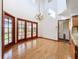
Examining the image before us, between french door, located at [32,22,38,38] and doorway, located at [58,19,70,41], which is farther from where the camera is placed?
french door, located at [32,22,38,38]

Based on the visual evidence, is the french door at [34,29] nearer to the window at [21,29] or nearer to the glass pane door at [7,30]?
the window at [21,29]

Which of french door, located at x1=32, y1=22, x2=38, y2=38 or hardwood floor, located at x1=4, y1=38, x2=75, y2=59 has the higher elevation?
french door, located at x1=32, y1=22, x2=38, y2=38

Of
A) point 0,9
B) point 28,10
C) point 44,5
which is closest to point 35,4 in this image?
point 44,5

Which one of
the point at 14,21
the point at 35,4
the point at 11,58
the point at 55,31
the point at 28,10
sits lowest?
the point at 11,58

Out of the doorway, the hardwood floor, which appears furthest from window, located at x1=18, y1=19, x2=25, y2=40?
the hardwood floor

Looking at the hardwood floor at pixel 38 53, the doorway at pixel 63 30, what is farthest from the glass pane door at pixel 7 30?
the doorway at pixel 63 30

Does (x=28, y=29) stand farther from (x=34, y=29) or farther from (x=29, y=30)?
(x=34, y=29)

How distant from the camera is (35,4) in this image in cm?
1473

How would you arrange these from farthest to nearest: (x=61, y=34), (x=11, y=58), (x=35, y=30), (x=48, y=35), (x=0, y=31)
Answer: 1. (x=35, y=30)
2. (x=48, y=35)
3. (x=61, y=34)
4. (x=11, y=58)
5. (x=0, y=31)

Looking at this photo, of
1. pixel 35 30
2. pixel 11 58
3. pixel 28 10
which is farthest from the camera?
pixel 35 30

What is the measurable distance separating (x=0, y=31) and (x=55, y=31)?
37.5ft

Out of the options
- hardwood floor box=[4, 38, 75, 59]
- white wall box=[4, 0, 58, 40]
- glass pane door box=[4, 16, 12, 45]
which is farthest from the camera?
white wall box=[4, 0, 58, 40]

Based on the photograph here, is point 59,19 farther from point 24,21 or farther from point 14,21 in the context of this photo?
point 14,21

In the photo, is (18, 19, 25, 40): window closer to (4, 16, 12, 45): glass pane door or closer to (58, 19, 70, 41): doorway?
(4, 16, 12, 45): glass pane door
